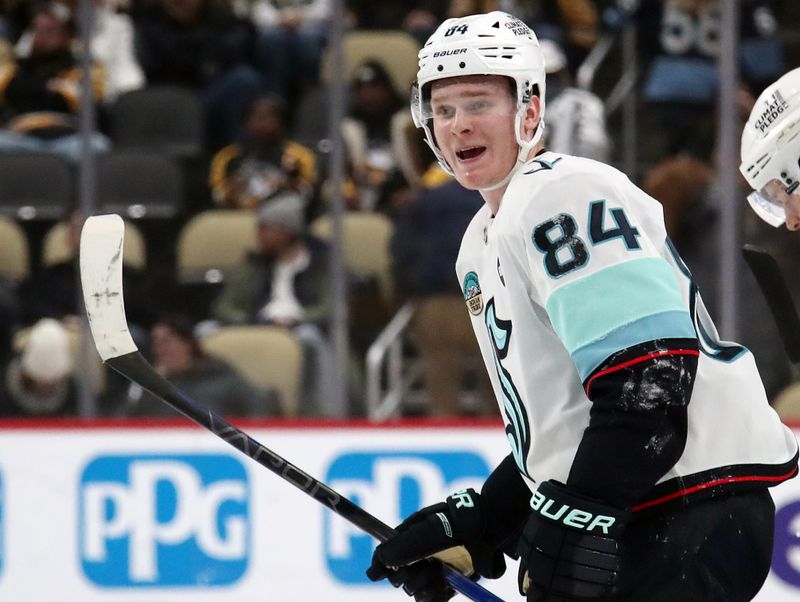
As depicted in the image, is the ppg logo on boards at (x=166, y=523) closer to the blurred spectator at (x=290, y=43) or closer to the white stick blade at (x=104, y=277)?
the blurred spectator at (x=290, y=43)

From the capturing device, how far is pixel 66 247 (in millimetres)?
4309

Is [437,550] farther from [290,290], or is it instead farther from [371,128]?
[371,128]

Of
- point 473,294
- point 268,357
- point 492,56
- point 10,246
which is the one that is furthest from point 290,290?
point 492,56

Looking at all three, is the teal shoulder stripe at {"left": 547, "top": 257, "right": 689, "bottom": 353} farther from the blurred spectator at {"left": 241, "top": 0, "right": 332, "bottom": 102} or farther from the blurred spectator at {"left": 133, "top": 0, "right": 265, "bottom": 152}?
the blurred spectator at {"left": 133, "top": 0, "right": 265, "bottom": 152}

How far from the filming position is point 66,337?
421 centimetres

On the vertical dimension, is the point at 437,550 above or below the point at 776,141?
below

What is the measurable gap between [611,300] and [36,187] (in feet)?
9.79

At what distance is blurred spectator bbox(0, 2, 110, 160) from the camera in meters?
4.68

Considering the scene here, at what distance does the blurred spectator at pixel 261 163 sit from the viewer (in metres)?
4.48

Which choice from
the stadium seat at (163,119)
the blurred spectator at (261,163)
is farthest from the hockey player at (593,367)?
the stadium seat at (163,119)

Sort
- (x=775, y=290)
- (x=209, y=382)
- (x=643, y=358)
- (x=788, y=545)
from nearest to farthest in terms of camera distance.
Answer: (x=643, y=358) → (x=775, y=290) → (x=788, y=545) → (x=209, y=382)

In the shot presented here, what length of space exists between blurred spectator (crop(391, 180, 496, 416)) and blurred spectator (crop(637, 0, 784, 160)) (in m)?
0.57

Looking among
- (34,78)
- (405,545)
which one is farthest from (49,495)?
(405,545)

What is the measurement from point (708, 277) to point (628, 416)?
2.40m
